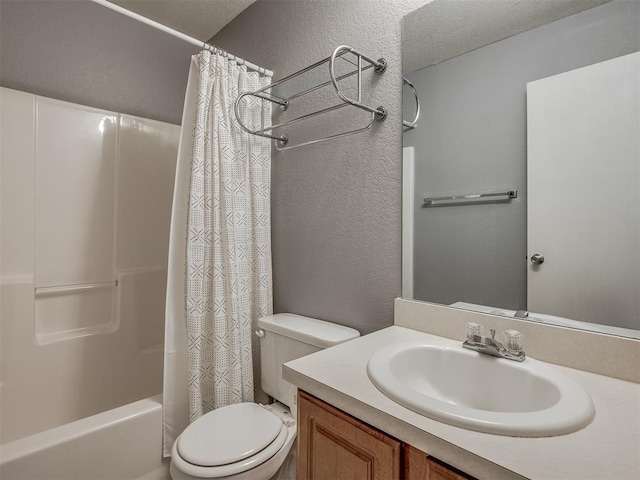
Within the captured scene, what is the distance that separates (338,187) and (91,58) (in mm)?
1684

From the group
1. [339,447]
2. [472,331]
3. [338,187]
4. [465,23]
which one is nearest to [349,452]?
[339,447]

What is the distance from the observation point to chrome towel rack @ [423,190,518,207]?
3.21ft

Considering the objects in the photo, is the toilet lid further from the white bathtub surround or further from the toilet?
the white bathtub surround

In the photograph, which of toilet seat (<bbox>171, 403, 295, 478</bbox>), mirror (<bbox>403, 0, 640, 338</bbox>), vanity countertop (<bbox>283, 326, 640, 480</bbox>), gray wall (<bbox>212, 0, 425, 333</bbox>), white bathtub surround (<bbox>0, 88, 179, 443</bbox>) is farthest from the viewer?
white bathtub surround (<bbox>0, 88, 179, 443</bbox>)

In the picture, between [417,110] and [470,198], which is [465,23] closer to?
[417,110]

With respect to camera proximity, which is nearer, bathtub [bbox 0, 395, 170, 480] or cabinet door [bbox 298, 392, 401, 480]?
cabinet door [bbox 298, 392, 401, 480]

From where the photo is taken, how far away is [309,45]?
1561 mm

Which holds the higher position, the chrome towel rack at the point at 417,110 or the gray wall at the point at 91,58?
the gray wall at the point at 91,58

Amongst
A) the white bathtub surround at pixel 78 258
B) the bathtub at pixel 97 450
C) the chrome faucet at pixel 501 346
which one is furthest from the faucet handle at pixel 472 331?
the white bathtub surround at pixel 78 258

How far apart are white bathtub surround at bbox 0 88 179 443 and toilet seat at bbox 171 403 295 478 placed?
2.91 feet

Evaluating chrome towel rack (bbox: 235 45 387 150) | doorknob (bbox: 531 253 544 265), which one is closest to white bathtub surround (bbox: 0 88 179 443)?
chrome towel rack (bbox: 235 45 387 150)

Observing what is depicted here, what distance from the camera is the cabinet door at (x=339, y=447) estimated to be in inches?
25.1

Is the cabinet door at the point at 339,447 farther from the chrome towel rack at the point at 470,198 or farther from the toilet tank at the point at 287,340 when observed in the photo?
the chrome towel rack at the point at 470,198

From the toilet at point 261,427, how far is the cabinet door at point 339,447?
308mm
